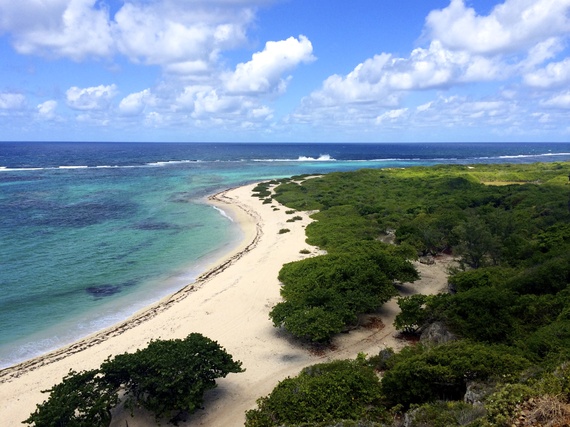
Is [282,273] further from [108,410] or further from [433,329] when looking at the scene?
[108,410]

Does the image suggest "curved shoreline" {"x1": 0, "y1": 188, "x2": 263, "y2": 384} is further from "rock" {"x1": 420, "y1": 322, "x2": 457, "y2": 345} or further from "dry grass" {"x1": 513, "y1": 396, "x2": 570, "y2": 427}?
"dry grass" {"x1": 513, "y1": 396, "x2": 570, "y2": 427}

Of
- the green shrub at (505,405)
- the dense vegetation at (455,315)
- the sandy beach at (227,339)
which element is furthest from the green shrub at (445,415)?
the sandy beach at (227,339)

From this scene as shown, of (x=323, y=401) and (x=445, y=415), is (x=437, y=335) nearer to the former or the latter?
(x=323, y=401)

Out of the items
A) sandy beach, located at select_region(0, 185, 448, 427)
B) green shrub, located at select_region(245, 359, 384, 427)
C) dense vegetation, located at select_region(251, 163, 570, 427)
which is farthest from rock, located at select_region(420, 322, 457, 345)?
green shrub, located at select_region(245, 359, 384, 427)

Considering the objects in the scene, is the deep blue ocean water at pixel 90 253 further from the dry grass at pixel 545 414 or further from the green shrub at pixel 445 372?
the dry grass at pixel 545 414

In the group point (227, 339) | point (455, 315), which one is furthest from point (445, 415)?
point (227, 339)

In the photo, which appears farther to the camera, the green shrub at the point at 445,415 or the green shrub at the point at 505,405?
the green shrub at the point at 445,415
